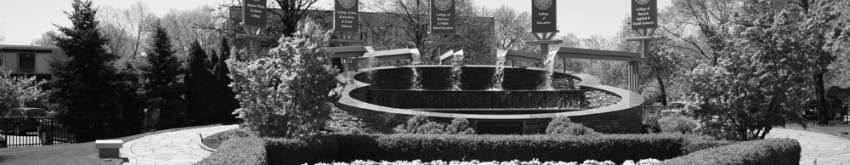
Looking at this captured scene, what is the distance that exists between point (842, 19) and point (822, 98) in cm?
473

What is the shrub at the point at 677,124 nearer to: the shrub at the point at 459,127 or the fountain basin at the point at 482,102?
the fountain basin at the point at 482,102

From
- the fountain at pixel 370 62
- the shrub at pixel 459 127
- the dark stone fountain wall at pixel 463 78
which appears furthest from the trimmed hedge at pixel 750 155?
the fountain at pixel 370 62

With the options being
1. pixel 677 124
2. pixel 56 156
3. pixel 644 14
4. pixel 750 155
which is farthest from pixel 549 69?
pixel 56 156

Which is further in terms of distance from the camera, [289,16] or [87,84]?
[289,16]

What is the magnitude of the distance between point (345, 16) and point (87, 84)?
32.8 ft

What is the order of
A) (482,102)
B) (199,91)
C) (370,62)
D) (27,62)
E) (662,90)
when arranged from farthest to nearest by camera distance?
(27,62) → (662,90) → (199,91) → (370,62) → (482,102)

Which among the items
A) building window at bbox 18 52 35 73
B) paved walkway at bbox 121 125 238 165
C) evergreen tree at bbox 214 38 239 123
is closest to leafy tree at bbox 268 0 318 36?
evergreen tree at bbox 214 38 239 123

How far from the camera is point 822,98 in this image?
26.1 meters

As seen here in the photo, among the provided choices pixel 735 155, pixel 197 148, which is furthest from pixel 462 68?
pixel 735 155

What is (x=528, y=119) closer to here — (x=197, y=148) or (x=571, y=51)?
(x=197, y=148)

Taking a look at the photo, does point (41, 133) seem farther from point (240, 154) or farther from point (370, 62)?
point (240, 154)

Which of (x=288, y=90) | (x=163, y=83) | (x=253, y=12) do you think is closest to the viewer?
(x=288, y=90)

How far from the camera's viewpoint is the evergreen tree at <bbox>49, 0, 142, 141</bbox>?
982 inches

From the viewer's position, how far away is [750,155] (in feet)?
33.1
